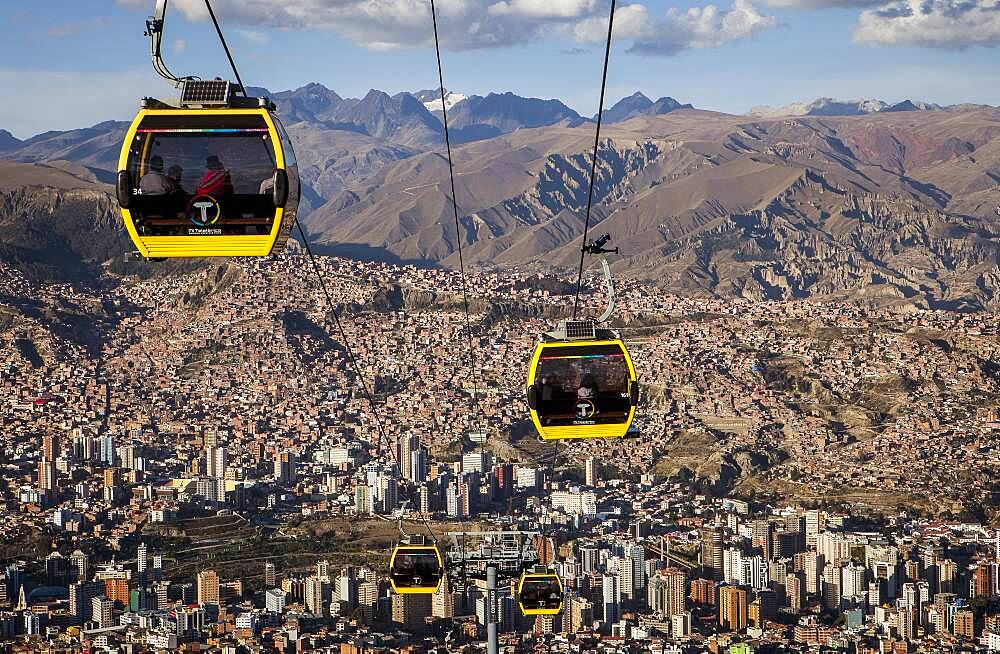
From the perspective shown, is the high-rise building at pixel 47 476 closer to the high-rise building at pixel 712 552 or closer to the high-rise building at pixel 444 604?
the high-rise building at pixel 712 552

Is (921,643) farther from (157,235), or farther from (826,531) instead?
(157,235)

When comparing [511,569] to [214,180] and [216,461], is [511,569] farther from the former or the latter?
[216,461]

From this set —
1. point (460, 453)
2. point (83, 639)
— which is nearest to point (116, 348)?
point (460, 453)

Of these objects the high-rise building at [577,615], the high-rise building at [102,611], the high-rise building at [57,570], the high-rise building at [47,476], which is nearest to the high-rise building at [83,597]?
the high-rise building at [102,611]

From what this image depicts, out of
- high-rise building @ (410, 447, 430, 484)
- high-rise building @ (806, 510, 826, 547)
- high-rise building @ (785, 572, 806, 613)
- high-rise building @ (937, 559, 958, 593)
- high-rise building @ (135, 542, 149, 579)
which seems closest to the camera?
high-rise building @ (785, 572, 806, 613)

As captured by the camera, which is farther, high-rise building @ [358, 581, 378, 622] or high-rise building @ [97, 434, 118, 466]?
high-rise building @ [97, 434, 118, 466]

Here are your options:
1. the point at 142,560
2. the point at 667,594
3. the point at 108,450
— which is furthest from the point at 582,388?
the point at 108,450

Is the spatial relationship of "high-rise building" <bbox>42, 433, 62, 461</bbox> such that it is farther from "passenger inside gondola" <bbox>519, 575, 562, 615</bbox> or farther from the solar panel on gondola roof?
the solar panel on gondola roof

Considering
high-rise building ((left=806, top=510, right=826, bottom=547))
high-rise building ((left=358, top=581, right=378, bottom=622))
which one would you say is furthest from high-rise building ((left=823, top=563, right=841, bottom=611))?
high-rise building ((left=358, top=581, right=378, bottom=622))
